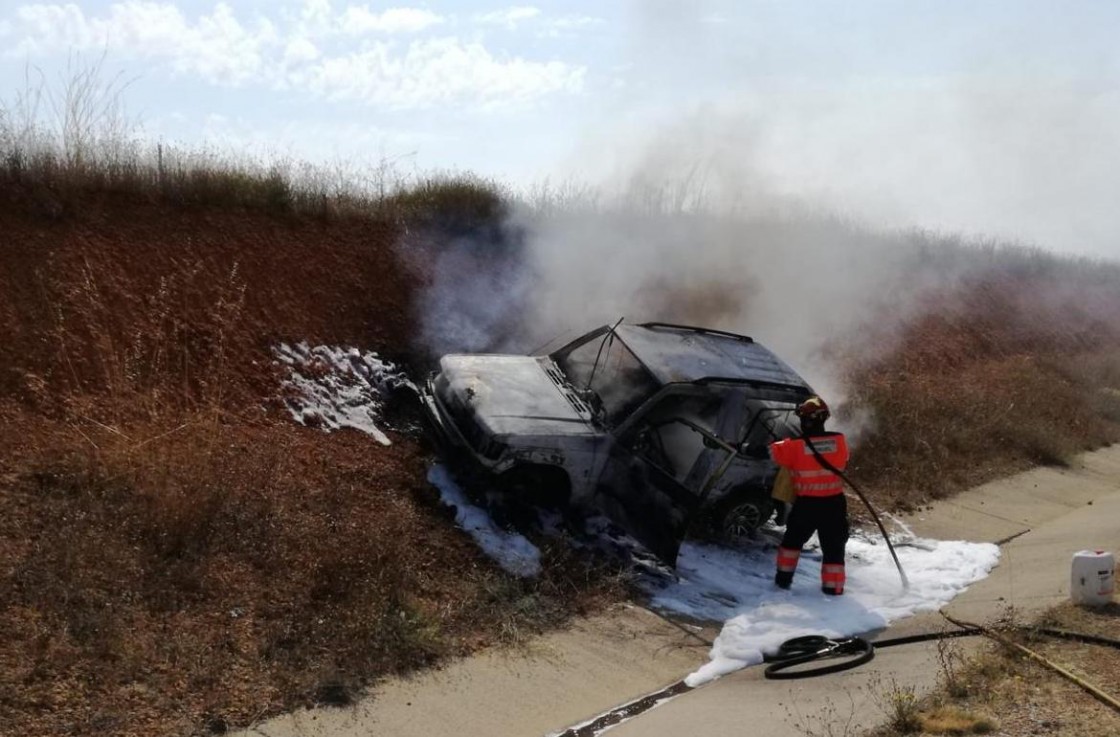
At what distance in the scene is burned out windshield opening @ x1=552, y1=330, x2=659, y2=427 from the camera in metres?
8.18

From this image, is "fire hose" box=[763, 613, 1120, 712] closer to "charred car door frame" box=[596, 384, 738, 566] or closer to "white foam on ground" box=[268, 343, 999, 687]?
"white foam on ground" box=[268, 343, 999, 687]

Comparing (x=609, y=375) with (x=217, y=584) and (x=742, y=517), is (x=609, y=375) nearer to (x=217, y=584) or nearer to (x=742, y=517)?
(x=742, y=517)

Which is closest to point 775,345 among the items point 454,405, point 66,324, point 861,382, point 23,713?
point 861,382

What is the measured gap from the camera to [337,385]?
970 centimetres

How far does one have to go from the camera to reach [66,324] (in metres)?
8.41

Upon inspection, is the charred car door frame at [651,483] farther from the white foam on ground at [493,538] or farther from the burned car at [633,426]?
the white foam on ground at [493,538]

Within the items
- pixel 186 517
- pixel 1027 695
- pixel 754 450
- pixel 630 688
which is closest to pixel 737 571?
pixel 754 450

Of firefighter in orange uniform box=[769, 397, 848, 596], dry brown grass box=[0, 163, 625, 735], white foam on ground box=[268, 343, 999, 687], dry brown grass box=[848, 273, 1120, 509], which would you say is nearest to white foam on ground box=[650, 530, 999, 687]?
white foam on ground box=[268, 343, 999, 687]

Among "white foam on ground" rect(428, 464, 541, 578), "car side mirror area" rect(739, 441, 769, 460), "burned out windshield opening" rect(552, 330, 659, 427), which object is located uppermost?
"burned out windshield opening" rect(552, 330, 659, 427)

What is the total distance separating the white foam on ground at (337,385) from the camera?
359 inches

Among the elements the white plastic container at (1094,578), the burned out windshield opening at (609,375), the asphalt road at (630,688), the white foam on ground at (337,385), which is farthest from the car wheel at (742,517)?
the white foam on ground at (337,385)

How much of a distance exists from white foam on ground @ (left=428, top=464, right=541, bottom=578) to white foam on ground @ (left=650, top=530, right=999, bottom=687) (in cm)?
99

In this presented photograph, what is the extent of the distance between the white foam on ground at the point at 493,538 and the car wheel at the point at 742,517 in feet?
5.98

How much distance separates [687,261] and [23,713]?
12295 mm
